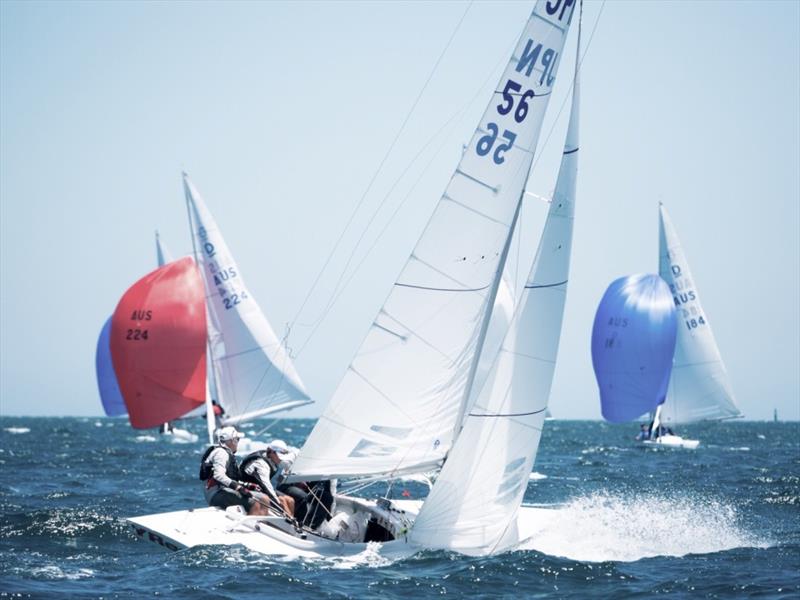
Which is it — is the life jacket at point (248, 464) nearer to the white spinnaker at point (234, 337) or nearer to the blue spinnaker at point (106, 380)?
the white spinnaker at point (234, 337)

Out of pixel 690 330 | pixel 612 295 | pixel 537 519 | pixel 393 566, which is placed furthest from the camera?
pixel 690 330

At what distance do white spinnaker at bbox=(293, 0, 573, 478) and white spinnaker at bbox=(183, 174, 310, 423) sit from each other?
38.7 feet

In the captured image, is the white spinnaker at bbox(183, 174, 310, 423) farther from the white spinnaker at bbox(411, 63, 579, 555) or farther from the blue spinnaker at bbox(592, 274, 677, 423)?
the blue spinnaker at bbox(592, 274, 677, 423)

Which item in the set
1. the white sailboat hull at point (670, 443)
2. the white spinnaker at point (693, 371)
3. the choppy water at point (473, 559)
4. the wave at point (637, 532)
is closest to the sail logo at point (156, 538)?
the choppy water at point (473, 559)

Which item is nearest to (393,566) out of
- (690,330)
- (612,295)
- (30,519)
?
(30,519)

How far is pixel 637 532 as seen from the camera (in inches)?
545

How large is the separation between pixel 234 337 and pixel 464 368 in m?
12.3

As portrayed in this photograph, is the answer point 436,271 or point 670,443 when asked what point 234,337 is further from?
point 670,443

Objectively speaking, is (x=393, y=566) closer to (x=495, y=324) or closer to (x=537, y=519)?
(x=537, y=519)

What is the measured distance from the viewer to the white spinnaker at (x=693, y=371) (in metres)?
40.9

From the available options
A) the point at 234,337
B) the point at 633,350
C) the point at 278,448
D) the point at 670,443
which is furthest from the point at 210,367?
the point at 670,443

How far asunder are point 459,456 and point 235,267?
13417 millimetres

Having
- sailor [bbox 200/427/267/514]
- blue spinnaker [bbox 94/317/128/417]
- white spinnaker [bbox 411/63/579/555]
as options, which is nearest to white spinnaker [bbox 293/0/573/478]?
white spinnaker [bbox 411/63/579/555]

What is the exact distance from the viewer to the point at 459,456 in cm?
1141
